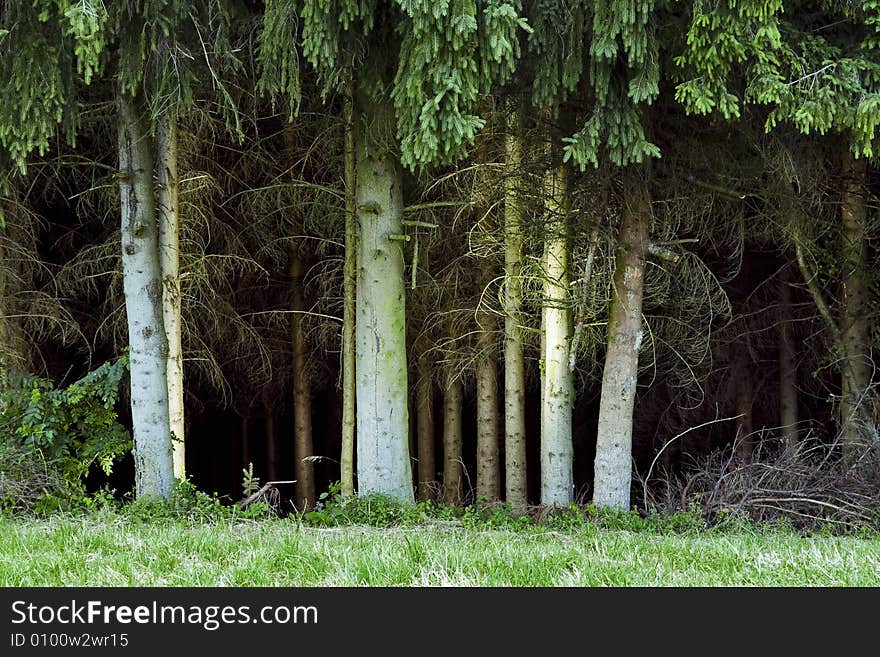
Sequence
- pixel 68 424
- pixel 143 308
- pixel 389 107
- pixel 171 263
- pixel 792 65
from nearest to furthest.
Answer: pixel 792 65, pixel 389 107, pixel 143 308, pixel 68 424, pixel 171 263

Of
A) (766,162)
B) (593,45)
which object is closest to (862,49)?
(766,162)

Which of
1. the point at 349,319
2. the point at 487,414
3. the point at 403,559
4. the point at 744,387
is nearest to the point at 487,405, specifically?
the point at 487,414

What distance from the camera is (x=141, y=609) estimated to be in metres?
4.18

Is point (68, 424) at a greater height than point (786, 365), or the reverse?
point (786, 365)

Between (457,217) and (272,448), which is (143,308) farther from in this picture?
(272,448)

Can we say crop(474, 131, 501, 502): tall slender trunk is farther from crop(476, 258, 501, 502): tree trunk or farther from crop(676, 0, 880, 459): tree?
crop(676, 0, 880, 459): tree

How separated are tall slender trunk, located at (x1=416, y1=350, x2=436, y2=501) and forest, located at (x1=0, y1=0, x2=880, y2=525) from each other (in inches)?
3.7

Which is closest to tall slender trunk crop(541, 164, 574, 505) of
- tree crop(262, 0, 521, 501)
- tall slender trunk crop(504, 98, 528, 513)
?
tall slender trunk crop(504, 98, 528, 513)

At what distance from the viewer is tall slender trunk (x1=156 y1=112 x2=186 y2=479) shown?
372 inches

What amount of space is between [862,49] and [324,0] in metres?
4.19

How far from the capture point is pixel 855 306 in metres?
11.5

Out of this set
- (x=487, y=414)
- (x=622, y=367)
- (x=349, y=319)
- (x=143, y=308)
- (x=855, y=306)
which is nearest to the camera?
(x=143, y=308)

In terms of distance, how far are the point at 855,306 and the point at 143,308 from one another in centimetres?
921

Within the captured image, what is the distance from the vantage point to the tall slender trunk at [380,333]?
8477mm
